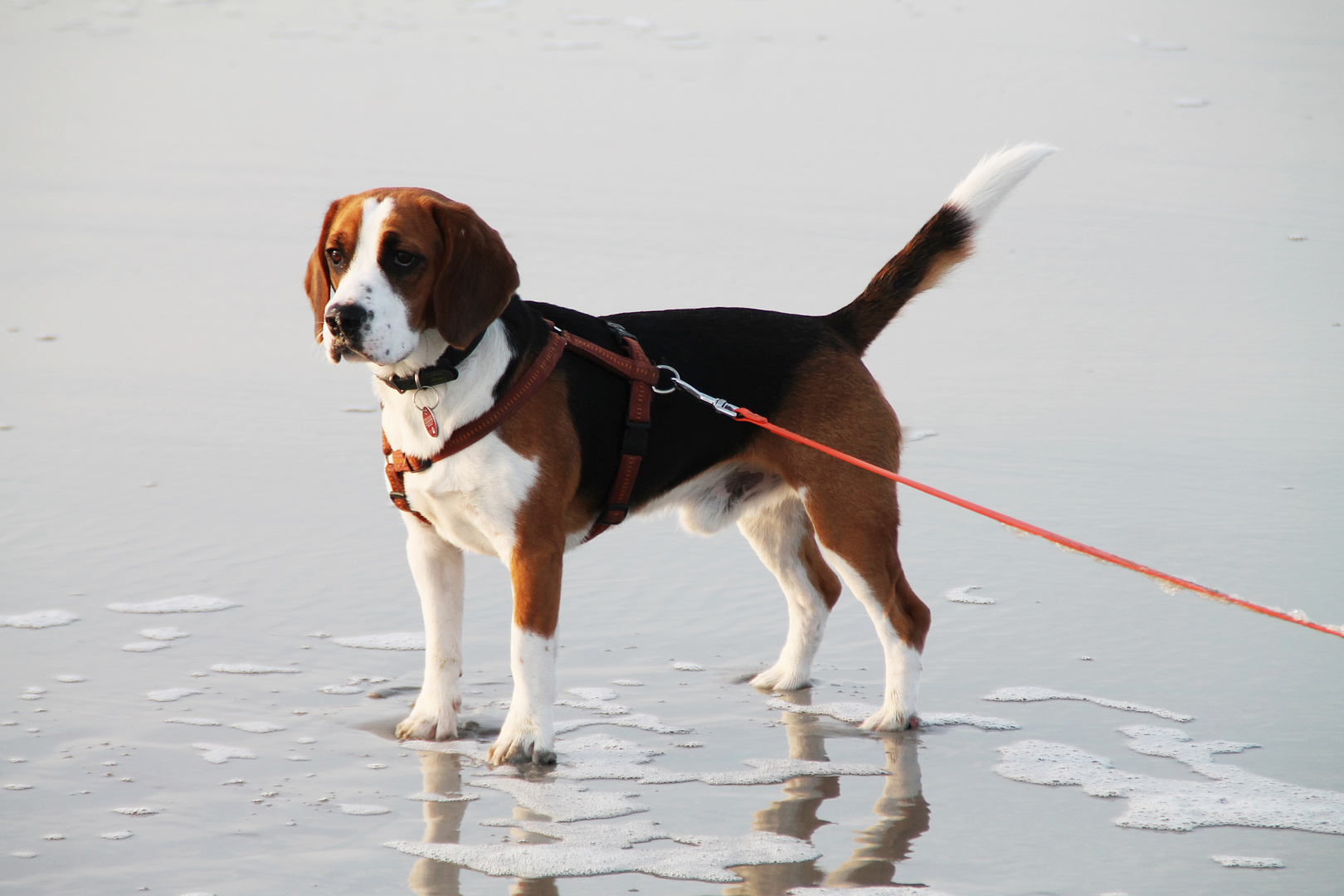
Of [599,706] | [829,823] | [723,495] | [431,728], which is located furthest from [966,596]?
[431,728]

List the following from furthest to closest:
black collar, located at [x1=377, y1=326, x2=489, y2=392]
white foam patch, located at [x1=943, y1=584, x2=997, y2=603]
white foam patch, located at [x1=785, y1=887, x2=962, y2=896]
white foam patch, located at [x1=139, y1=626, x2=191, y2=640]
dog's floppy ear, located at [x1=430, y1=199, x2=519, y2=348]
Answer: white foam patch, located at [x1=943, y1=584, x2=997, y2=603] < white foam patch, located at [x1=139, y1=626, x2=191, y2=640] < black collar, located at [x1=377, y1=326, x2=489, y2=392] < dog's floppy ear, located at [x1=430, y1=199, x2=519, y2=348] < white foam patch, located at [x1=785, y1=887, x2=962, y2=896]

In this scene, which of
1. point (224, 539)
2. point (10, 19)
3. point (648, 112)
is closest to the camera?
point (224, 539)

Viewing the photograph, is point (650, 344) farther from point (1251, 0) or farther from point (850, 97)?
point (1251, 0)

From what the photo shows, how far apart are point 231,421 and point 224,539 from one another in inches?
62.9

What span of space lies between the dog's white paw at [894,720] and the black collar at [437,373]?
72.5 inches

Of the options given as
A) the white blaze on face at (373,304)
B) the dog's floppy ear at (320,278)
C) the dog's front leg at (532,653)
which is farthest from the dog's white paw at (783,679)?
the dog's floppy ear at (320,278)

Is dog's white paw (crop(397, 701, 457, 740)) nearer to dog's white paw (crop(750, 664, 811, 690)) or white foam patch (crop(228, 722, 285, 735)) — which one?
white foam patch (crop(228, 722, 285, 735))

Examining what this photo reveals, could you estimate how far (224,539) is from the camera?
20.8 feet

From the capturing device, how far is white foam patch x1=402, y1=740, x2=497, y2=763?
4.49 m

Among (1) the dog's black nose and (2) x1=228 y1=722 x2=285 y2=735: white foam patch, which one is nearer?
(1) the dog's black nose

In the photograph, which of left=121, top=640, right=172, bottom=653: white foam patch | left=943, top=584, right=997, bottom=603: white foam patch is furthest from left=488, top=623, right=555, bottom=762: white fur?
left=943, top=584, right=997, bottom=603: white foam patch

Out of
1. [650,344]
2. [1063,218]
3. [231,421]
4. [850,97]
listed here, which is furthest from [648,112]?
[650,344]

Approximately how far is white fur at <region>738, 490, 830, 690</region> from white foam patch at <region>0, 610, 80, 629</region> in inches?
103

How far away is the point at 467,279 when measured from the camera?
13.6 ft
